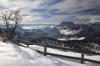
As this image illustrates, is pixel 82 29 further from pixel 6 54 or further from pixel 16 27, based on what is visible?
pixel 6 54

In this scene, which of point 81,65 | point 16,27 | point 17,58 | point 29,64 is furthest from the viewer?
point 16,27

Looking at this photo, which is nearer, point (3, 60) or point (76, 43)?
point (3, 60)

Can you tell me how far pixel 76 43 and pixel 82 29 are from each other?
2.26 m

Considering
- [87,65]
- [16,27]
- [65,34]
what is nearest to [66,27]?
[65,34]

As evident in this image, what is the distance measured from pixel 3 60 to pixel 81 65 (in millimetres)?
4532

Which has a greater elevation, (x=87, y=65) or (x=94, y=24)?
(x=94, y=24)

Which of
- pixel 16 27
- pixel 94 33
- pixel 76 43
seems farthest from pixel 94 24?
pixel 16 27

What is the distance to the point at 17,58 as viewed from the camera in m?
9.59

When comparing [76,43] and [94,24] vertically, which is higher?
[94,24]

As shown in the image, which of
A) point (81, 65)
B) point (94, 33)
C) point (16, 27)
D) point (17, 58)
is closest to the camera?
point (17, 58)

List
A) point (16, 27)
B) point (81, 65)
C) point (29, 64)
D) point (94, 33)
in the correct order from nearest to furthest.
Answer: point (29, 64) < point (81, 65) < point (16, 27) < point (94, 33)

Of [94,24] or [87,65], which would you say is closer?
[87,65]

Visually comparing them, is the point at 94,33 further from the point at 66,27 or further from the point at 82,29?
the point at 66,27

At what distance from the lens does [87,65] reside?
1079 cm
